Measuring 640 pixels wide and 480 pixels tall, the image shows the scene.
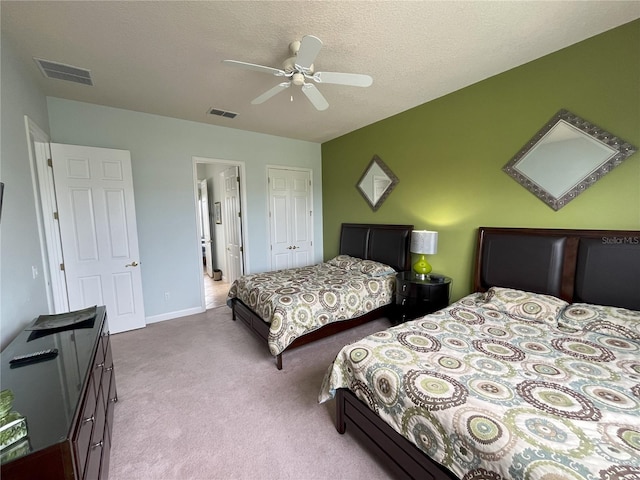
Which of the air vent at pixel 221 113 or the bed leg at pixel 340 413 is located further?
the air vent at pixel 221 113

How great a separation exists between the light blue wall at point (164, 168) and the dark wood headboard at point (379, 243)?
1.68 meters

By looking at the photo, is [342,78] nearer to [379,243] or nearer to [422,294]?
[422,294]

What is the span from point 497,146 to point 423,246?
4.08 ft

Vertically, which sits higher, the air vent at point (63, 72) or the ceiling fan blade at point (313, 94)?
the air vent at point (63, 72)

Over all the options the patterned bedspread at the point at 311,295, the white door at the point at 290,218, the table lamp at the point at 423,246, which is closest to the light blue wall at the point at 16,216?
the patterned bedspread at the point at 311,295

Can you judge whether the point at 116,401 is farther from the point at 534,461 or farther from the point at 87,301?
the point at 534,461

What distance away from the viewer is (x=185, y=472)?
60.3 inches

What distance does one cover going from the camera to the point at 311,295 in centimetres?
274

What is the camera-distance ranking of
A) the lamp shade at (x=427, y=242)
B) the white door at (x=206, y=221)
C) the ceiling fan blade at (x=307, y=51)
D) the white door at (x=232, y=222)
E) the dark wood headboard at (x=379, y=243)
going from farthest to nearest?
the white door at (x=206, y=221), the white door at (x=232, y=222), the dark wood headboard at (x=379, y=243), the lamp shade at (x=427, y=242), the ceiling fan blade at (x=307, y=51)

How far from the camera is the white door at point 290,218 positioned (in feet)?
15.1

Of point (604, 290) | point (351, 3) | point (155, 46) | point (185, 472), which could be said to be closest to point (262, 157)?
point (155, 46)

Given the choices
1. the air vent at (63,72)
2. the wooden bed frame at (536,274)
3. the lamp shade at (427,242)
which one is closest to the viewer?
the wooden bed frame at (536,274)

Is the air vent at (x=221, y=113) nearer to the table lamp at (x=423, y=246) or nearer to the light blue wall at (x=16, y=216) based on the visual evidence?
the light blue wall at (x=16, y=216)

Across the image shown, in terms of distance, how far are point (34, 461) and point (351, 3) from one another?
8.34 feet
